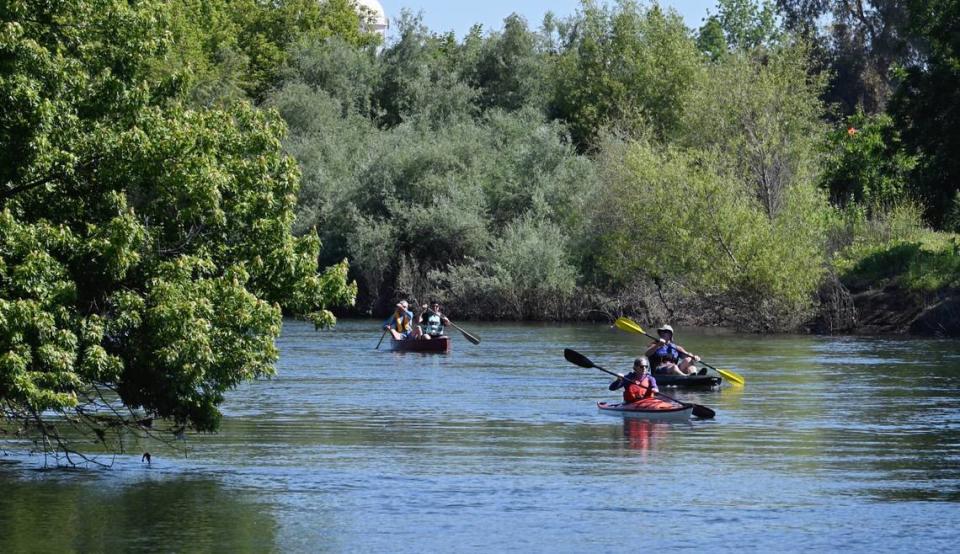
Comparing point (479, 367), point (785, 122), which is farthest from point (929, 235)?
point (479, 367)

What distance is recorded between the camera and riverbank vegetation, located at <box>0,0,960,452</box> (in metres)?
18.0

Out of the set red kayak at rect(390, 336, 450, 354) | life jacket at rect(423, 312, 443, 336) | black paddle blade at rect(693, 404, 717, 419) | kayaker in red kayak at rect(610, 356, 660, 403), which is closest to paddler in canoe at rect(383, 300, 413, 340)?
life jacket at rect(423, 312, 443, 336)

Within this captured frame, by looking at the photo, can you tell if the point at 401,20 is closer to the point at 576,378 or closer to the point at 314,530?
the point at 576,378

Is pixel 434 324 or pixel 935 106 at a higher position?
pixel 935 106

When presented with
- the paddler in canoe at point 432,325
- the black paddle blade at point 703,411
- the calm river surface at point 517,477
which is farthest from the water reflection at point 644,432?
the paddler in canoe at point 432,325

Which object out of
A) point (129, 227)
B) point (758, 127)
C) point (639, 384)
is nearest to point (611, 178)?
point (758, 127)

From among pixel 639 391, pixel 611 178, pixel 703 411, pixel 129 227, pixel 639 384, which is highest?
pixel 611 178

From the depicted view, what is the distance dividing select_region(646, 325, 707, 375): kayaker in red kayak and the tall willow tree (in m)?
14.1

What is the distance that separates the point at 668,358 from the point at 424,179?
33.6 m

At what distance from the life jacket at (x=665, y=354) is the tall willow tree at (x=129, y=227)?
563 inches

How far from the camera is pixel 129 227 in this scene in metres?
17.3

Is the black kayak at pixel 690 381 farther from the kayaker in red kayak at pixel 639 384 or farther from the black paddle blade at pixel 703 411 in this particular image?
the black paddle blade at pixel 703 411

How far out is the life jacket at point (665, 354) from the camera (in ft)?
108

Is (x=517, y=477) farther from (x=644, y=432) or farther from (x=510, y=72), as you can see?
(x=510, y=72)
